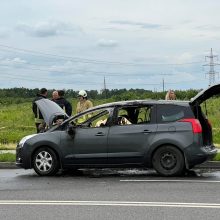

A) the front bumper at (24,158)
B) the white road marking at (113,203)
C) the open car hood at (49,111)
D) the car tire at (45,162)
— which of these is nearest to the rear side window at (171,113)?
the car tire at (45,162)

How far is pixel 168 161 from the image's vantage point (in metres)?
10.7

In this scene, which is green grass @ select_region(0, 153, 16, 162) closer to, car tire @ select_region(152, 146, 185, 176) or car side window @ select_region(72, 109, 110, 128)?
car side window @ select_region(72, 109, 110, 128)

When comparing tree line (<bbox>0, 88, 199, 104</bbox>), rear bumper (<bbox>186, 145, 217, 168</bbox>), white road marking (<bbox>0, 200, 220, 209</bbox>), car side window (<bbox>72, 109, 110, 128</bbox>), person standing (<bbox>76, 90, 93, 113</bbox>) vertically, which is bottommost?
white road marking (<bbox>0, 200, 220, 209</bbox>)

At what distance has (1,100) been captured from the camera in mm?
84875

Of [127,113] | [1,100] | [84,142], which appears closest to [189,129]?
[127,113]

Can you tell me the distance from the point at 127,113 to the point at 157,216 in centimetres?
494

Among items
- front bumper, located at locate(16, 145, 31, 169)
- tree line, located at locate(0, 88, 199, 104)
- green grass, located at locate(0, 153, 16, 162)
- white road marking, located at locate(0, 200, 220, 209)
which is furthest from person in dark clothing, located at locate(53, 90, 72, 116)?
tree line, located at locate(0, 88, 199, 104)

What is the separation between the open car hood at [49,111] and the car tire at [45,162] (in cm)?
88

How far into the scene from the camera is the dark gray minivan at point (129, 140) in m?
10.7

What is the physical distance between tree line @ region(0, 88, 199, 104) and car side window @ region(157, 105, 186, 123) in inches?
1544

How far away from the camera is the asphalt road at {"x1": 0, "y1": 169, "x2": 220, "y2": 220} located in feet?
22.6

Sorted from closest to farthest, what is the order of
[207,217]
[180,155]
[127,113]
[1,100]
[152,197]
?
1. [207,217]
2. [152,197]
3. [180,155]
4. [127,113]
5. [1,100]

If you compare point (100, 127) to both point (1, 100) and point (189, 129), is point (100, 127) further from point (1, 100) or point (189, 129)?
point (1, 100)

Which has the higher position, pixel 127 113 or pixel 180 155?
pixel 127 113
